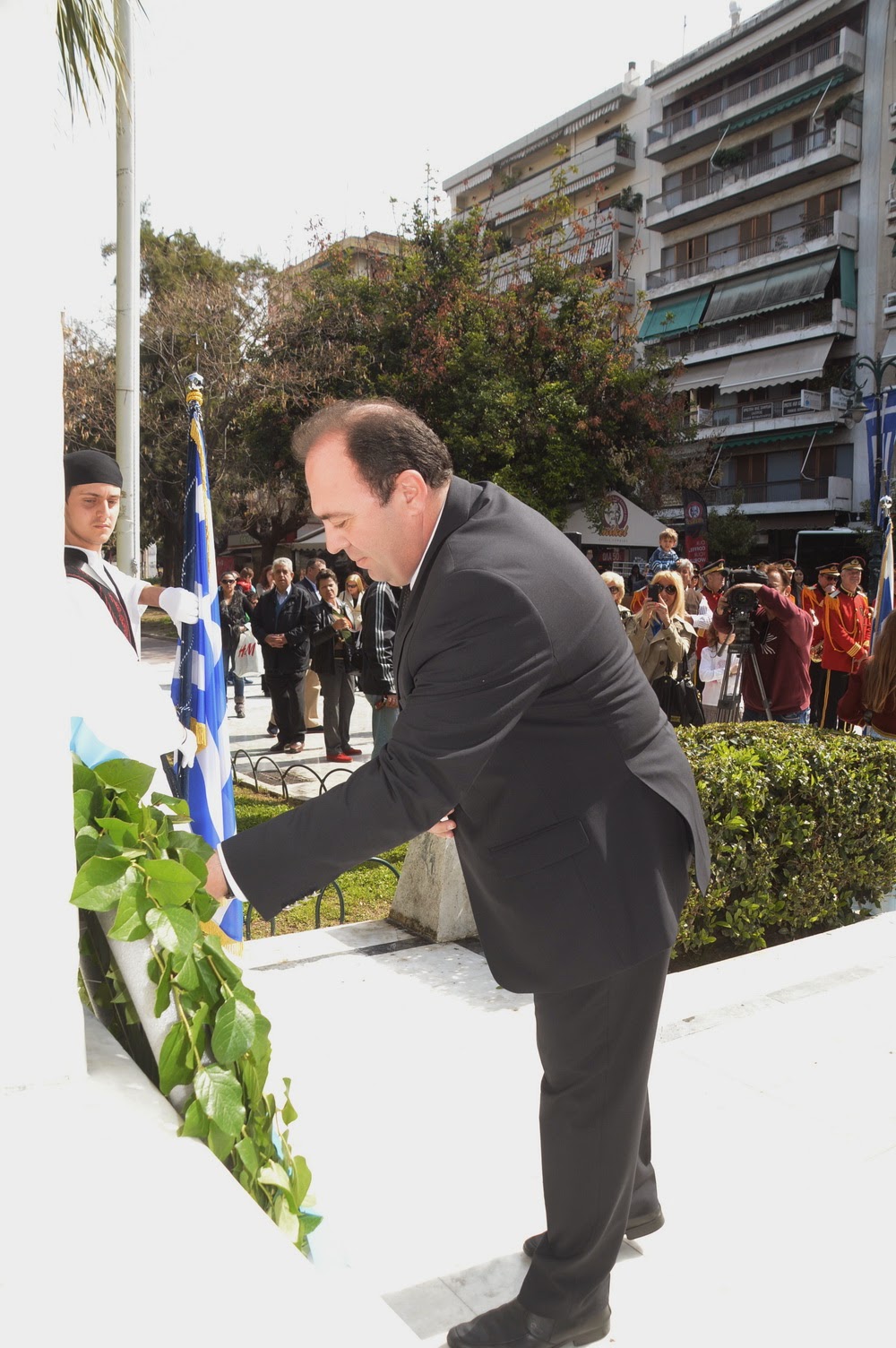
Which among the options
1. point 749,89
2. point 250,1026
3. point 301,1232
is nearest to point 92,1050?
point 250,1026

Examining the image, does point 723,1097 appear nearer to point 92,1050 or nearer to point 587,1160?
point 587,1160

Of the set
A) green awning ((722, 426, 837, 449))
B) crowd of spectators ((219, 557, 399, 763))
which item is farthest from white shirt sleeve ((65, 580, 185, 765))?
green awning ((722, 426, 837, 449))

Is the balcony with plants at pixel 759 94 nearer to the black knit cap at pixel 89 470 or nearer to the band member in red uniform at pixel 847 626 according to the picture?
the band member in red uniform at pixel 847 626

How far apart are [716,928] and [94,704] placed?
3440 mm

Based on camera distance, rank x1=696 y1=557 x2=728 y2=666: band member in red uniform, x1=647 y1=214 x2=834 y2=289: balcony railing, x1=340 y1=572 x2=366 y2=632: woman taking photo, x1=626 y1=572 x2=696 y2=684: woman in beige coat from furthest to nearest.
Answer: x1=647 y1=214 x2=834 y2=289: balcony railing < x1=340 y1=572 x2=366 y2=632: woman taking photo < x1=696 y1=557 x2=728 y2=666: band member in red uniform < x1=626 y1=572 x2=696 y2=684: woman in beige coat

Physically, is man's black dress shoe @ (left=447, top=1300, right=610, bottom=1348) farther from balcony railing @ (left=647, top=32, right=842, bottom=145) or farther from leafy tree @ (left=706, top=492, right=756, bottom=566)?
balcony railing @ (left=647, top=32, right=842, bottom=145)

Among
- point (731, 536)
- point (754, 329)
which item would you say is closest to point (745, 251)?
point (754, 329)

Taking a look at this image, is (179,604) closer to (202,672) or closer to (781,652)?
(202,672)

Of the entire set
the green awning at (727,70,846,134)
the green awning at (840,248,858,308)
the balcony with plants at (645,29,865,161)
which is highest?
the balcony with plants at (645,29,865,161)

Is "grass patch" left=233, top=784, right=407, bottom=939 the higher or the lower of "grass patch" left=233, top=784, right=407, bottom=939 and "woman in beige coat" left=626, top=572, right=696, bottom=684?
the lower

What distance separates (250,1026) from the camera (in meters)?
1.74

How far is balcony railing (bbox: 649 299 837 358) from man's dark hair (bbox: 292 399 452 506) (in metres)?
36.7

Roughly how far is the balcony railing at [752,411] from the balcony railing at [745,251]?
5.42 m

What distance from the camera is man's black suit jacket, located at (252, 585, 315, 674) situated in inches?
416
